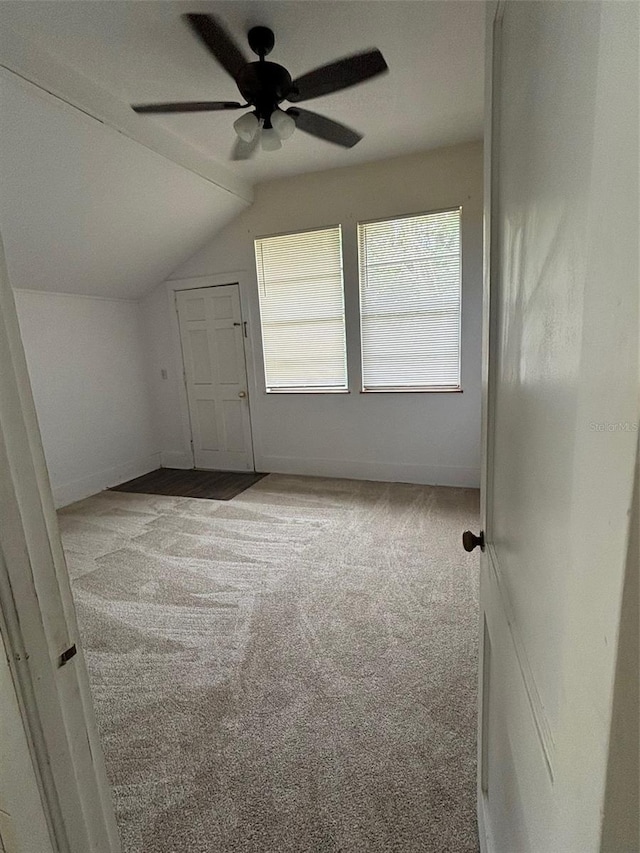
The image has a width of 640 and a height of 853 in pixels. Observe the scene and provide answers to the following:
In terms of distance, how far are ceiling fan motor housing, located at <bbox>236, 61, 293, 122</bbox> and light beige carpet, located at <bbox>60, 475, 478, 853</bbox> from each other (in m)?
2.65

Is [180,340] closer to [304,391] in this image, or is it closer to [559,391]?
[304,391]

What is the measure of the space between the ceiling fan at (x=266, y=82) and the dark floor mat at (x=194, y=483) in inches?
114

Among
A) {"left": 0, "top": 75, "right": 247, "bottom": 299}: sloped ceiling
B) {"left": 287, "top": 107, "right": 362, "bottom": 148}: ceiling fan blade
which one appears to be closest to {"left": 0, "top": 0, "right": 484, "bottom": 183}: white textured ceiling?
{"left": 0, "top": 75, "right": 247, "bottom": 299}: sloped ceiling

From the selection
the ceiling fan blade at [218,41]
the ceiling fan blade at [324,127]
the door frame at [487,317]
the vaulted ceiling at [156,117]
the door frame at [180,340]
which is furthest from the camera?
the door frame at [180,340]

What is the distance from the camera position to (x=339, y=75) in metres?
2.01

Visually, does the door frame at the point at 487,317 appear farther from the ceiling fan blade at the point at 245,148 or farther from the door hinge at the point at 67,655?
the ceiling fan blade at the point at 245,148

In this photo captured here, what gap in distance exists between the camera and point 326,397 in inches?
166

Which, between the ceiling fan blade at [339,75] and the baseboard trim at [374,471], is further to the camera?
the baseboard trim at [374,471]

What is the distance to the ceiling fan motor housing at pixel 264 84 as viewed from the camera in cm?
202

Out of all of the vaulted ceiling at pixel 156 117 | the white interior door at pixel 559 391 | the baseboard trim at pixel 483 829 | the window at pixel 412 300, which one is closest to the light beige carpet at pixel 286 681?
the baseboard trim at pixel 483 829

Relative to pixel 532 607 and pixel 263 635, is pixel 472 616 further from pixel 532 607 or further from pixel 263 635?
pixel 532 607

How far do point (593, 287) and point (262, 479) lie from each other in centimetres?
423

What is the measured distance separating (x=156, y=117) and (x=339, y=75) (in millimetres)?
1461

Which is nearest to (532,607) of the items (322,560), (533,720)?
(533,720)
